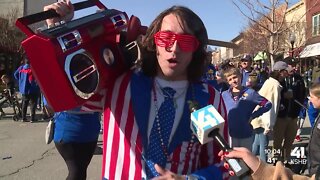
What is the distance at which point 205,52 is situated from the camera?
6.34 feet

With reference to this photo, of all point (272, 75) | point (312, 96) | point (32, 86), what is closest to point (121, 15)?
point (312, 96)

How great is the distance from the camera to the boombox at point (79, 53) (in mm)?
1509

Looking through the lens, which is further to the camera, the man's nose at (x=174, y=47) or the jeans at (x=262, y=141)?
the jeans at (x=262, y=141)

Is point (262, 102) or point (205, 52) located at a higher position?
point (205, 52)

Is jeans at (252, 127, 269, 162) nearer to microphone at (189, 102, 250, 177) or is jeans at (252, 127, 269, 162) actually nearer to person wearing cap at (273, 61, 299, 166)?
person wearing cap at (273, 61, 299, 166)

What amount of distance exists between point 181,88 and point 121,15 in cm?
45

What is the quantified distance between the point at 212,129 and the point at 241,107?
344 cm

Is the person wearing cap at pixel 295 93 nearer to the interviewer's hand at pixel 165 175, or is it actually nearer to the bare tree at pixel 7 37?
the interviewer's hand at pixel 165 175

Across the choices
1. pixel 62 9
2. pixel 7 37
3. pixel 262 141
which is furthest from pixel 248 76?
pixel 7 37

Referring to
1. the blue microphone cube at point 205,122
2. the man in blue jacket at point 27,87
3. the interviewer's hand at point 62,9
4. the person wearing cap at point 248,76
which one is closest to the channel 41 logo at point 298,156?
the person wearing cap at point 248,76

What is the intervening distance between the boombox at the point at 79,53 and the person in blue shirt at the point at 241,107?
3036mm

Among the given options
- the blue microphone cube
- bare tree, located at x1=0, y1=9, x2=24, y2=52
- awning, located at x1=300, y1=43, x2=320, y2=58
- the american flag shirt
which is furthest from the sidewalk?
awning, located at x1=300, y1=43, x2=320, y2=58

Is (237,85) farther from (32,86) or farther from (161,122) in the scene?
(32,86)

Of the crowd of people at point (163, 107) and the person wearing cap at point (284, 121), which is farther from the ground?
the crowd of people at point (163, 107)
